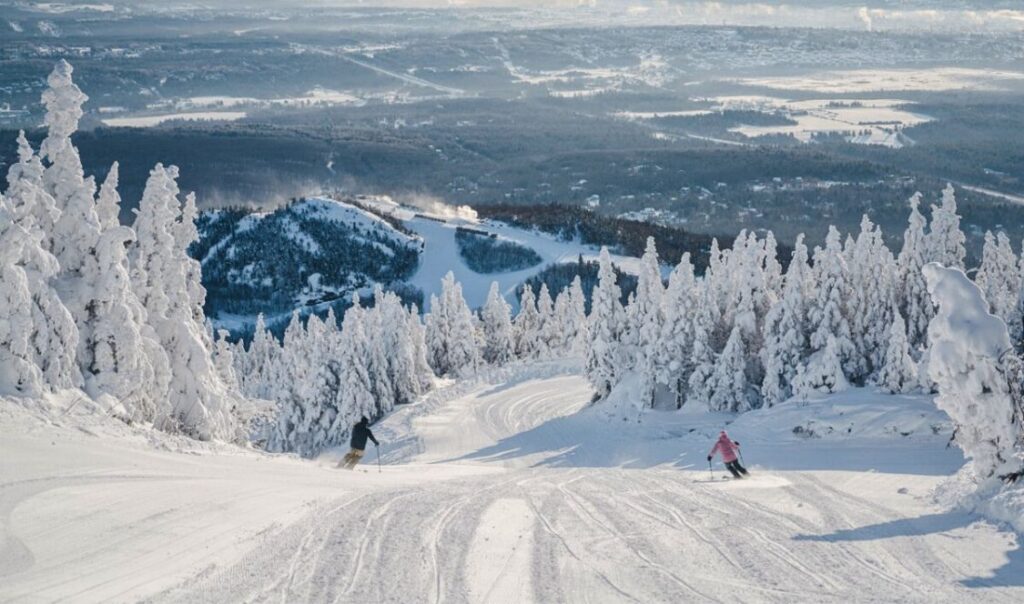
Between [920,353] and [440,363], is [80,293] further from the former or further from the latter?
[440,363]

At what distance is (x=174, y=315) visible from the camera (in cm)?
2772

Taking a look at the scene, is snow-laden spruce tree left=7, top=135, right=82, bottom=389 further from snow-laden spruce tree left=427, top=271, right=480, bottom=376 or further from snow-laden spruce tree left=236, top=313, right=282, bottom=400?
snow-laden spruce tree left=236, top=313, right=282, bottom=400

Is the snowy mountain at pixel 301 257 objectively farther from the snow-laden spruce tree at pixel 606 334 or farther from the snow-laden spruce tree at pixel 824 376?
the snow-laden spruce tree at pixel 824 376

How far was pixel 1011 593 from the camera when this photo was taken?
43.4 ft

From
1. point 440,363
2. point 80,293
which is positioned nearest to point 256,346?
point 440,363

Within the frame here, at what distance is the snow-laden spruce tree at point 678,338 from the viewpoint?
43.1m

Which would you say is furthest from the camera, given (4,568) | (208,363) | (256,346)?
(256,346)

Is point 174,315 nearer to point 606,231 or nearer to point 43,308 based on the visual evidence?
point 43,308

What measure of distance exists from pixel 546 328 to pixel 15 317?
6968cm

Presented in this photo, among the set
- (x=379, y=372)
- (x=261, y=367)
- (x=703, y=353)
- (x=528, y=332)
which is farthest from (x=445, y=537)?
(x=261, y=367)

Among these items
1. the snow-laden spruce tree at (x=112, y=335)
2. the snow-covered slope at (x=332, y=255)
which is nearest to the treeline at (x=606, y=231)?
the snow-covered slope at (x=332, y=255)

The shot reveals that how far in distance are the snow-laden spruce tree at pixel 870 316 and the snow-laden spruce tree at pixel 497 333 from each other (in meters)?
46.6

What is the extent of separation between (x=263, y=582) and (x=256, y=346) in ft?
291

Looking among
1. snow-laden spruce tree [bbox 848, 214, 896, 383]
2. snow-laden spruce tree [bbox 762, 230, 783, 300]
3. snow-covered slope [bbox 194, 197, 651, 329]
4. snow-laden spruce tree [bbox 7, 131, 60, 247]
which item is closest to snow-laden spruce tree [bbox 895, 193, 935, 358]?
snow-laden spruce tree [bbox 848, 214, 896, 383]
